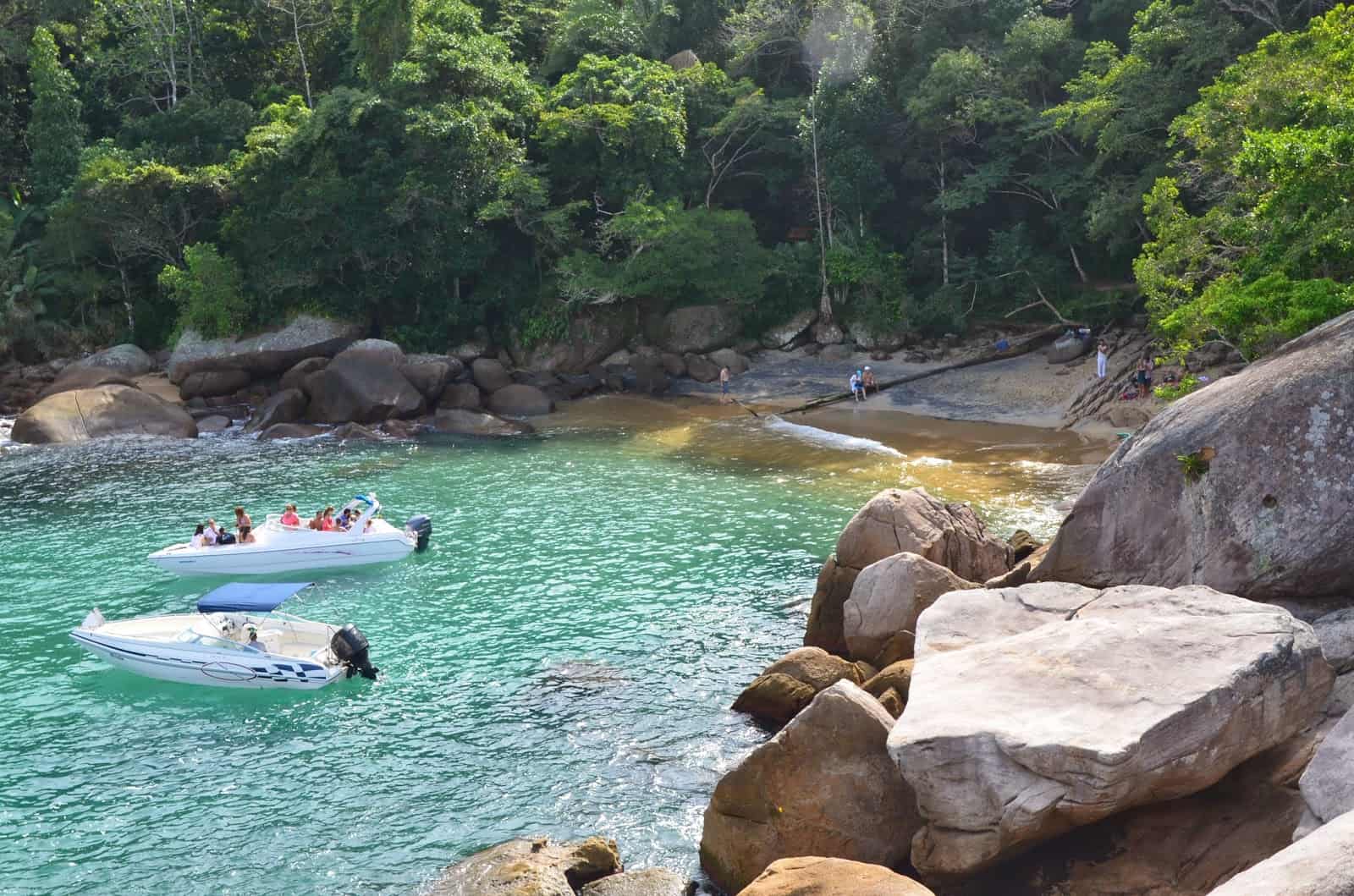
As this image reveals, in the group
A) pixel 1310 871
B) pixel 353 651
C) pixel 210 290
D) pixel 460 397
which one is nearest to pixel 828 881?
pixel 1310 871

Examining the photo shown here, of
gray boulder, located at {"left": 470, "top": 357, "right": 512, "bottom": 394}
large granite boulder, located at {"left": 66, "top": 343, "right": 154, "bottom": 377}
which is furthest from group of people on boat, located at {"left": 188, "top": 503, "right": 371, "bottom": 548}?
large granite boulder, located at {"left": 66, "top": 343, "right": 154, "bottom": 377}

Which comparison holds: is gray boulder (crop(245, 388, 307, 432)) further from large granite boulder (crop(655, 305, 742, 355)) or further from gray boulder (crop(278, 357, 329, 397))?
large granite boulder (crop(655, 305, 742, 355))

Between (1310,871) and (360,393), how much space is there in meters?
37.8

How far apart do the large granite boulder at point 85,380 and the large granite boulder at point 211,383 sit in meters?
1.94

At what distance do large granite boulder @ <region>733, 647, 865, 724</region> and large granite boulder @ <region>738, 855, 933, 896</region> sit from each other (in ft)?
17.9

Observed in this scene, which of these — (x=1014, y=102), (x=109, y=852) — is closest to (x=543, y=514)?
(x=109, y=852)

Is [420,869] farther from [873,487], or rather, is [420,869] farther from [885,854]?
[873,487]

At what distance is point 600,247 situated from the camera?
45.9 m

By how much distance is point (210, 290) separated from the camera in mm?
43750

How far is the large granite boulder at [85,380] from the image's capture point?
1657 inches

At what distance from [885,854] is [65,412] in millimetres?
37168

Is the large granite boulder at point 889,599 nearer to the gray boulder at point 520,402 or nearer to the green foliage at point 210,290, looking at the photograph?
the gray boulder at point 520,402

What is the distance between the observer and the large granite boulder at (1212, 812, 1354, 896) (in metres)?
6.19

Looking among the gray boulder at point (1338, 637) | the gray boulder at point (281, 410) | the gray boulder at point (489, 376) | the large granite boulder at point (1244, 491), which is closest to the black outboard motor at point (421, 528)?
the large granite boulder at point (1244, 491)
